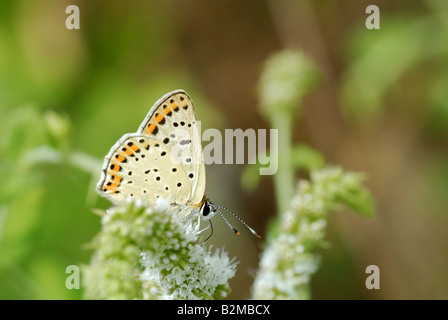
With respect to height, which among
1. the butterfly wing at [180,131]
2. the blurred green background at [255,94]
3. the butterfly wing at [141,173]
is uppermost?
the blurred green background at [255,94]

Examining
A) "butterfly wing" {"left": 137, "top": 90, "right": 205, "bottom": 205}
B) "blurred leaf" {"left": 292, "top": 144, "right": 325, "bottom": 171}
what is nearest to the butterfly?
"butterfly wing" {"left": 137, "top": 90, "right": 205, "bottom": 205}

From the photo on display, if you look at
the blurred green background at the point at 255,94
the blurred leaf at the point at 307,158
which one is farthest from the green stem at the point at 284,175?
the blurred green background at the point at 255,94

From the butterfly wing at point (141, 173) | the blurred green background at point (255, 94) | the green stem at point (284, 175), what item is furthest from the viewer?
the blurred green background at point (255, 94)

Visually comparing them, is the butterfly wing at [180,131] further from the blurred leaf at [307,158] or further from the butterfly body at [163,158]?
the blurred leaf at [307,158]

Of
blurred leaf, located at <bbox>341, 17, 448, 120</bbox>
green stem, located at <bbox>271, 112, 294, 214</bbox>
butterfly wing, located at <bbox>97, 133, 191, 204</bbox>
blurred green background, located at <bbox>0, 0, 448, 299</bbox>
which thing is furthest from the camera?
blurred green background, located at <bbox>0, 0, 448, 299</bbox>

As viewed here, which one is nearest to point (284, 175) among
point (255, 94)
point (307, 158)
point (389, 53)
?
point (307, 158)

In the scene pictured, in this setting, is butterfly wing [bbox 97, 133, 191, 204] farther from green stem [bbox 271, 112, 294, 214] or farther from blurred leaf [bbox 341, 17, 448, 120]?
blurred leaf [bbox 341, 17, 448, 120]

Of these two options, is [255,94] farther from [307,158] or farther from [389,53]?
[307,158]
